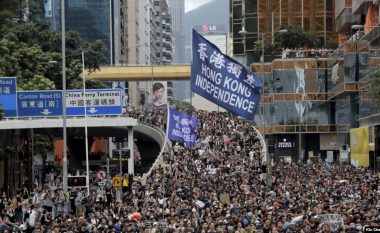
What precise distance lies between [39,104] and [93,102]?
2.29 m

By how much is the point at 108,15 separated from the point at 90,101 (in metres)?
92.5

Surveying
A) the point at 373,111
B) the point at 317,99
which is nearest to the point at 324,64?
the point at 317,99

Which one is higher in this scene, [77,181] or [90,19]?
[90,19]

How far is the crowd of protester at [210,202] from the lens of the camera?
22531 millimetres

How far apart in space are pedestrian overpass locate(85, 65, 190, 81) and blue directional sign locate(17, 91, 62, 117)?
55097mm

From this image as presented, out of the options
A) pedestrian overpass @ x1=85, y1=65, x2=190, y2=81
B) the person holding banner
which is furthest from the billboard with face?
pedestrian overpass @ x1=85, y1=65, x2=190, y2=81

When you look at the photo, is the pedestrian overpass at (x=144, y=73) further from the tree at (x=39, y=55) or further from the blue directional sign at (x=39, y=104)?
the blue directional sign at (x=39, y=104)

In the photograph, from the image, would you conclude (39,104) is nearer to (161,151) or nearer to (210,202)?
(161,151)

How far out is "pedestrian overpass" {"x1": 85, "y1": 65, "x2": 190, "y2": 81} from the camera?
101 m

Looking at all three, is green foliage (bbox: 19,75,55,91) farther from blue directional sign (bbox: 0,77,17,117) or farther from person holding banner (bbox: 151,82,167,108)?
person holding banner (bbox: 151,82,167,108)

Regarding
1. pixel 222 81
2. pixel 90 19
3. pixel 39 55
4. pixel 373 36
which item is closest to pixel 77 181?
pixel 222 81

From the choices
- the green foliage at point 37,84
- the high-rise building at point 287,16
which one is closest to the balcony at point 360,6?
the high-rise building at point 287,16

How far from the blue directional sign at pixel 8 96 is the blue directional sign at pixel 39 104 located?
1.26 ft

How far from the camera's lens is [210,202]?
2894cm
